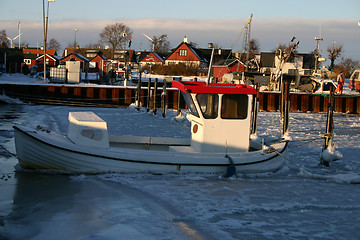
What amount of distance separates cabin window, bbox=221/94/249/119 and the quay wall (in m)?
18.1

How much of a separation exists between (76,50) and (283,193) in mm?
96078

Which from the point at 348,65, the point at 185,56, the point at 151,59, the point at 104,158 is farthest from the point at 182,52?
the point at 104,158

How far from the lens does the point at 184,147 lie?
433 inches

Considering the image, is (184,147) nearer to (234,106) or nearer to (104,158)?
(234,106)

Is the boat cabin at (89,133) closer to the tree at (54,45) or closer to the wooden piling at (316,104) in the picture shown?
the wooden piling at (316,104)

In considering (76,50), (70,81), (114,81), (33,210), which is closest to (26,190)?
(33,210)

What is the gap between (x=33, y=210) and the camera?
727 centimetres

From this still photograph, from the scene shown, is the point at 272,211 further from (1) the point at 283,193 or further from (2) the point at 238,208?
(1) the point at 283,193

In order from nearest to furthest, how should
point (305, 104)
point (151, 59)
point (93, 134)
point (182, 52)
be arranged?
1. point (93, 134)
2. point (305, 104)
3. point (182, 52)
4. point (151, 59)

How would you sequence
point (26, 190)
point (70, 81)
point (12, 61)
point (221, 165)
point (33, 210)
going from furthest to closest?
1. point (12, 61)
2. point (70, 81)
3. point (221, 165)
4. point (26, 190)
5. point (33, 210)

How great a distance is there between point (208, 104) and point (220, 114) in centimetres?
39

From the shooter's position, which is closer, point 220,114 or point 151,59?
point 220,114

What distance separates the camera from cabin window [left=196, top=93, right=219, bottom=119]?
10195 mm

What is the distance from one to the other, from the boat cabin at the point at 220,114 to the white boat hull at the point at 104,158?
38 cm
